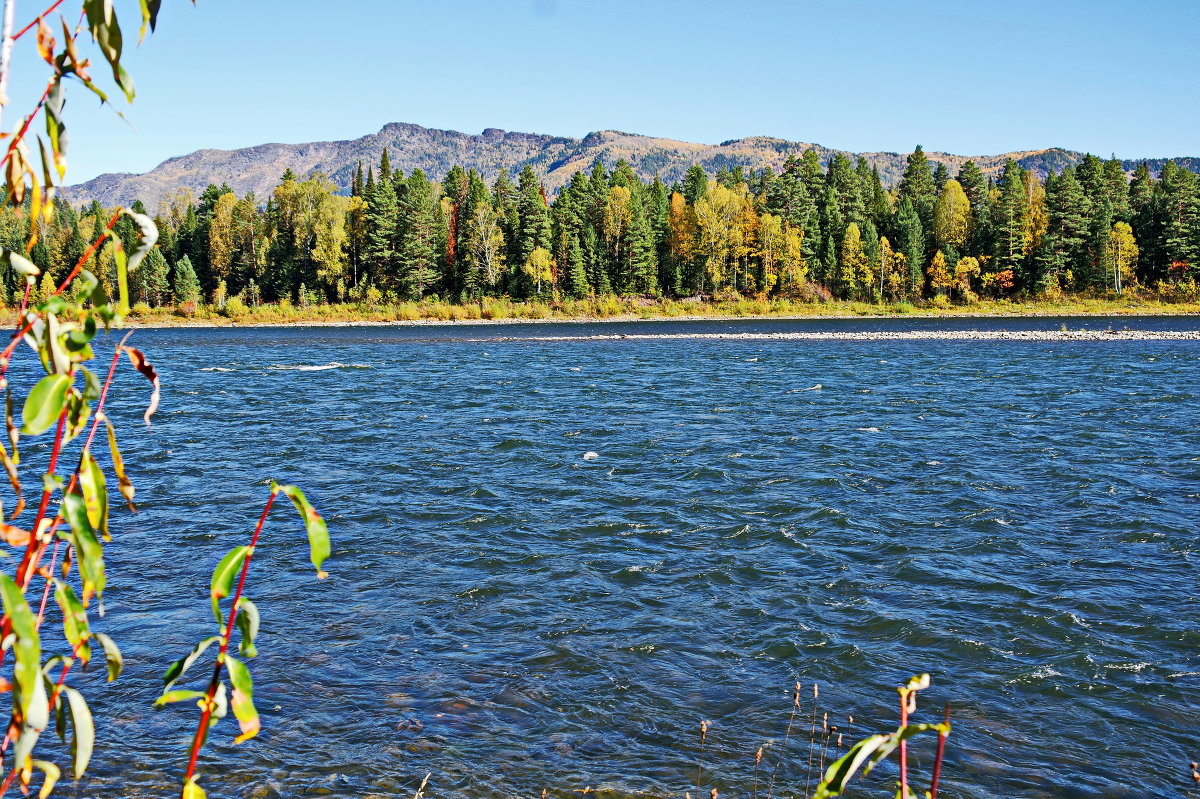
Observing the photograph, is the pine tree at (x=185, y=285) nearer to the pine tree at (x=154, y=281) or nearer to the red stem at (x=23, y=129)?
the pine tree at (x=154, y=281)

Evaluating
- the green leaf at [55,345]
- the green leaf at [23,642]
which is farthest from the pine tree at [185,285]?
the green leaf at [23,642]

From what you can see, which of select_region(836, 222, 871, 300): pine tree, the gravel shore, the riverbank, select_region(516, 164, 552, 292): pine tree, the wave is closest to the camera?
the wave

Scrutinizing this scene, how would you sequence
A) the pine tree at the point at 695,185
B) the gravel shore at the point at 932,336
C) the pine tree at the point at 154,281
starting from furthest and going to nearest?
the pine tree at the point at 695,185
the pine tree at the point at 154,281
the gravel shore at the point at 932,336

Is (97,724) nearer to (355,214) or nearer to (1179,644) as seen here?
(1179,644)

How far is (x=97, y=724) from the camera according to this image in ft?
25.9

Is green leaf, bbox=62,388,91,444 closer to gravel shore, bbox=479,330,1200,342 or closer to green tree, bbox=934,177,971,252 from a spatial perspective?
gravel shore, bbox=479,330,1200,342

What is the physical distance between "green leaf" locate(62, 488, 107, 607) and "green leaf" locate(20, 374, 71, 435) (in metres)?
0.22

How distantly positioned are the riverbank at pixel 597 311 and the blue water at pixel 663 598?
71511 mm

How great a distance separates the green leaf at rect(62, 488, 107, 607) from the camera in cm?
208

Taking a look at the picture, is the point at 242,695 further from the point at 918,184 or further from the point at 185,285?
the point at 918,184

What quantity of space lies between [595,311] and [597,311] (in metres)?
0.22

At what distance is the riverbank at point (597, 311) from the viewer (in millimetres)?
95500

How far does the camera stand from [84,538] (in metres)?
2.12

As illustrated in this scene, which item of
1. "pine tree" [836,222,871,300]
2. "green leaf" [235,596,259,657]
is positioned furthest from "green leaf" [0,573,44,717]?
"pine tree" [836,222,871,300]
